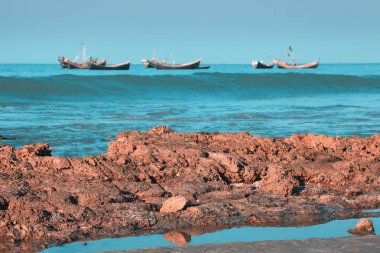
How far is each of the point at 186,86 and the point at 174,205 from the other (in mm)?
31057

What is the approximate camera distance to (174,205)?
6707 mm

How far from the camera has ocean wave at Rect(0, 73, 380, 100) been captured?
107 feet

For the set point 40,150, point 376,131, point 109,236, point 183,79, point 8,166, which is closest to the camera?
point 109,236

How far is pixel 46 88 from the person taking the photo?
32969mm

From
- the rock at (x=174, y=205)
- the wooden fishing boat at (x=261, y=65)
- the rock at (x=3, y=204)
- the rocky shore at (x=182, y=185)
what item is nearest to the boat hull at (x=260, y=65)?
the wooden fishing boat at (x=261, y=65)

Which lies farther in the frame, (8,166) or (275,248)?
(8,166)

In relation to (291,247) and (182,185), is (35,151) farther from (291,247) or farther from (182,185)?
(291,247)

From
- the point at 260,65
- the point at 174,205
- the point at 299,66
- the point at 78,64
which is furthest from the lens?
the point at 299,66

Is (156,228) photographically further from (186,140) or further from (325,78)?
(325,78)

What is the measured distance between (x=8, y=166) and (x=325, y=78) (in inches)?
1533

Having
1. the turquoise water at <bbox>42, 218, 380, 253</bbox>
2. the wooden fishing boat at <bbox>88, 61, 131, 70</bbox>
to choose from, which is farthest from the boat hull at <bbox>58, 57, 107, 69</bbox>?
the turquoise water at <bbox>42, 218, 380, 253</bbox>

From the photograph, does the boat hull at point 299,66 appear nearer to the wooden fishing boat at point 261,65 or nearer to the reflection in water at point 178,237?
the wooden fishing boat at point 261,65

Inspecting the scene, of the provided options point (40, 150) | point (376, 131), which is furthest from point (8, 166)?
point (376, 131)

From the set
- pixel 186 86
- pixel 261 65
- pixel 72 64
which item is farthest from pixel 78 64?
pixel 186 86
